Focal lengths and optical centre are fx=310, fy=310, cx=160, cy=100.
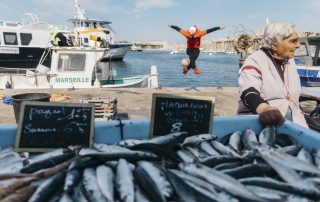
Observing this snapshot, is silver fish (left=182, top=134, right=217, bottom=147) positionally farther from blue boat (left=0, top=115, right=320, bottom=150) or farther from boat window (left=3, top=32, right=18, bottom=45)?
boat window (left=3, top=32, right=18, bottom=45)

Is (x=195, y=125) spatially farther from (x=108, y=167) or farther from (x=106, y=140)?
(x=108, y=167)

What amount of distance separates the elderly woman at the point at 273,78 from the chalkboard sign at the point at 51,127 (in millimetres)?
1688

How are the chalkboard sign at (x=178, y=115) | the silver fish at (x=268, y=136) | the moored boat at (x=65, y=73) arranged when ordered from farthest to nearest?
the moored boat at (x=65, y=73) → the chalkboard sign at (x=178, y=115) → the silver fish at (x=268, y=136)

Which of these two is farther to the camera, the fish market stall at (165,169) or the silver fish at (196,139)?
the silver fish at (196,139)

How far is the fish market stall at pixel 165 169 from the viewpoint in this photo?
1909 millimetres

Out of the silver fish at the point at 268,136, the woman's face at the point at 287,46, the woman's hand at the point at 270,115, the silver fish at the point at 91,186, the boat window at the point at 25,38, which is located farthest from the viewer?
the boat window at the point at 25,38

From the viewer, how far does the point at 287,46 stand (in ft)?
10.5

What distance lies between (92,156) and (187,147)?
0.82 metres

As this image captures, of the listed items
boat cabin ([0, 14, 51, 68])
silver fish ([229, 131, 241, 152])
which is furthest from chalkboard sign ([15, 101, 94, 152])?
boat cabin ([0, 14, 51, 68])

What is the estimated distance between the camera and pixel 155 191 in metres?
1.88

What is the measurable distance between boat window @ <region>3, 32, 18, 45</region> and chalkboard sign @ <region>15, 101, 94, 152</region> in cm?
2386

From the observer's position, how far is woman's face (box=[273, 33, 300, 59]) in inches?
125

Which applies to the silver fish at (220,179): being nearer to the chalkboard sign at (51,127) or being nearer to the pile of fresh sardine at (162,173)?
the pile of fresh sardine at (162,173)

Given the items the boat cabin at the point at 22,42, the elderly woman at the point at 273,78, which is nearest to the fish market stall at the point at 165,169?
the elderly woman at the point at 273,78
